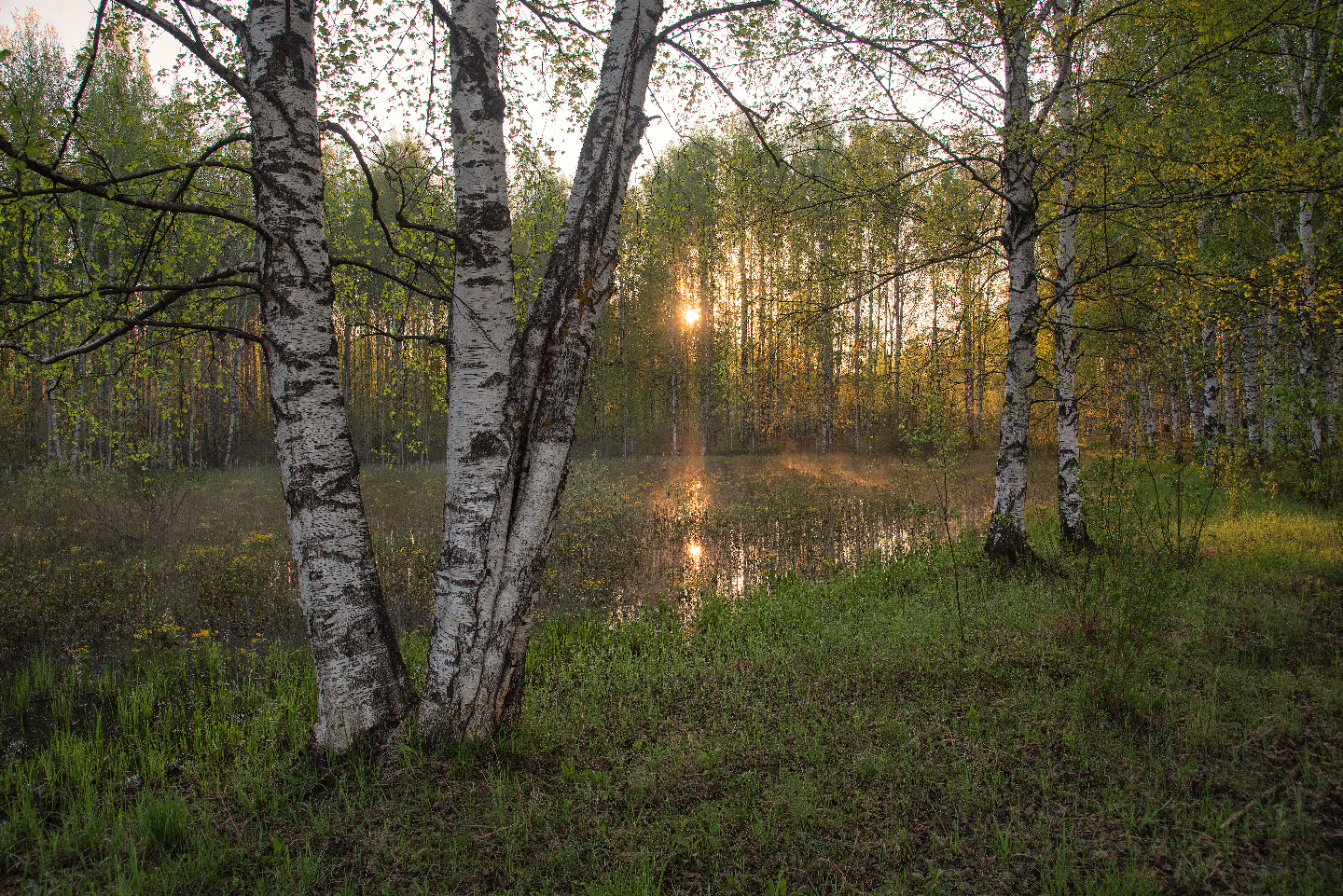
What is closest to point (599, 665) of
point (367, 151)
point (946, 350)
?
point (367, 151)

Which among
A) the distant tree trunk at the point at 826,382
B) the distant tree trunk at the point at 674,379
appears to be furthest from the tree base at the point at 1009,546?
the distant tree trunk at the point at 674,379

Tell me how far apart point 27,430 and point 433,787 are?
34.5m

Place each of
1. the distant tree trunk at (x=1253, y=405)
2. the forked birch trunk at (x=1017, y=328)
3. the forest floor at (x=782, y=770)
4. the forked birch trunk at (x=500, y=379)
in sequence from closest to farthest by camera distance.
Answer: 1. the forest floor at (x=782, y=770)
2. the forked birch trunk at (x=500, y=379)
3. the forked birch trunk at (x=1017, y=328)
4. the distant tree trunk at (x=1253, y=405)

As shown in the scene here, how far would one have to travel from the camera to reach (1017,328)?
634 cm

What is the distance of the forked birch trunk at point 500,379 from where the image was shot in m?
3.17

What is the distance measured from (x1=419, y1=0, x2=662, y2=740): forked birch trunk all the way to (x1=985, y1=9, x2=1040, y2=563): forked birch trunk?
4.86 m

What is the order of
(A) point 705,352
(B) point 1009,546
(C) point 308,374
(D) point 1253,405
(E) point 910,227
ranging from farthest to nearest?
(A) point 705,352
(D) point 1253,405
(E) point 910,227
(B) point 1009,546
(C) point 308,374

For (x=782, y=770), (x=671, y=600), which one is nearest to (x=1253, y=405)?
(x=671, y=600)

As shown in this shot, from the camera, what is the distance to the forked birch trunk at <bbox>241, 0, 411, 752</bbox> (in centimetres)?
306

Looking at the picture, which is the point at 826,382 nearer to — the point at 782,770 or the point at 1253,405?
the point at 1253,405

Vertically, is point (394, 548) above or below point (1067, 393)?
below

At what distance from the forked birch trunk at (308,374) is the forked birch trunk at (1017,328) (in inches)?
245

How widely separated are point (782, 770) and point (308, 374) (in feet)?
11.2

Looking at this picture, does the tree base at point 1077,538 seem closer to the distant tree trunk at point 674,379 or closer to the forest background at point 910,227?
the forest background at point 910,227
